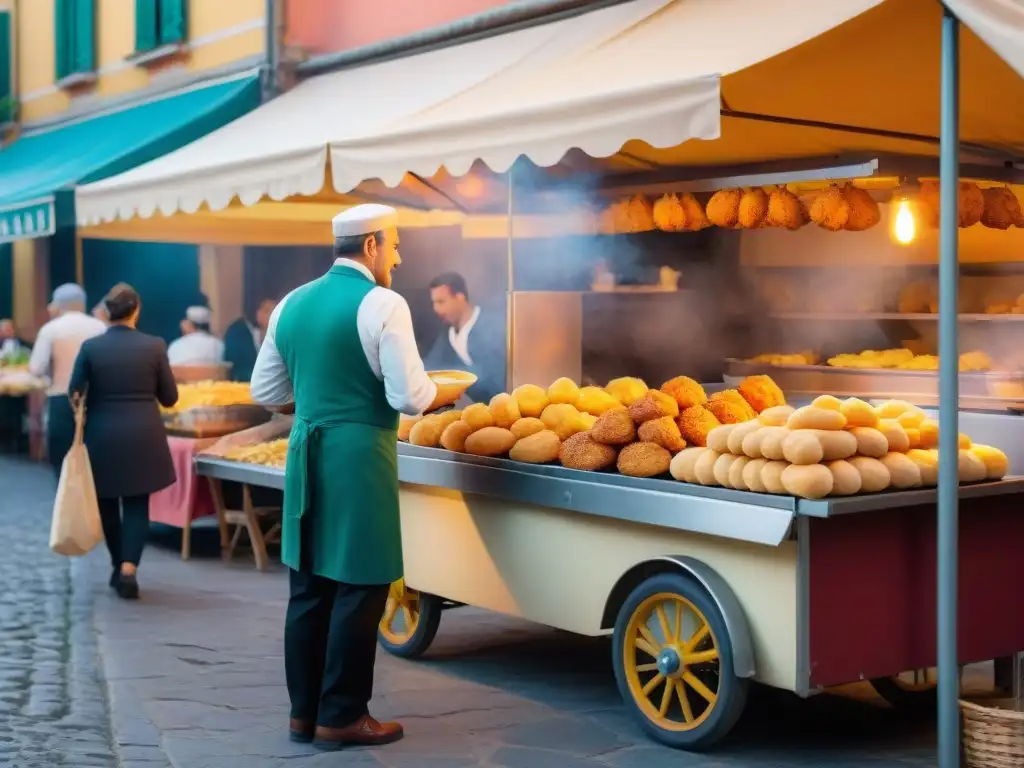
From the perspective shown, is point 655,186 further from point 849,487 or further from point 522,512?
point 849,487

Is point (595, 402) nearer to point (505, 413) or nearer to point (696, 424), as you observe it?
point (505, 413)

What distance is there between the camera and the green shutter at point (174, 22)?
15.9 metres

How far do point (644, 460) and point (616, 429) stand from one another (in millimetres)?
240

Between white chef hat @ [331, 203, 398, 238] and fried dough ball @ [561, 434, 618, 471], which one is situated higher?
white chef hat @ [331, 203, 398, 238]

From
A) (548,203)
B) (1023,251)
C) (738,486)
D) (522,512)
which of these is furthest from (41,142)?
(738,486)

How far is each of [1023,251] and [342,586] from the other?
638cm

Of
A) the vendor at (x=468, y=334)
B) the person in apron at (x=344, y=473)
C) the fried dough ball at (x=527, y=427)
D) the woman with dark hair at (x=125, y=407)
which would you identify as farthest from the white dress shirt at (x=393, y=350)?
the vendor at (x=468, y=334)

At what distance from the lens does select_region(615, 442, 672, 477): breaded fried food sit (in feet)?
19.1

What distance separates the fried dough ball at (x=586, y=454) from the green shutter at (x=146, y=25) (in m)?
11.7

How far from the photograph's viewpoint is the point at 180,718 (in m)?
6.09

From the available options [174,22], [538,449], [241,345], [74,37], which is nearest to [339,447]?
[538,449]

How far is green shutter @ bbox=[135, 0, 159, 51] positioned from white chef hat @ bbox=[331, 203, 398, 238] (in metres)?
11.5

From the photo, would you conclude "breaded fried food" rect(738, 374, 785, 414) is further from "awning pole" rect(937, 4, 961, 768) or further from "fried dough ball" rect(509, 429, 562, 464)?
"awning pole" rect(937, 4, 961, 768)

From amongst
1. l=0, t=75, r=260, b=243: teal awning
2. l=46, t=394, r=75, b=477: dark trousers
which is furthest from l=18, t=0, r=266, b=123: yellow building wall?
l=46, t=394, r=75, b=477: dark trousers
